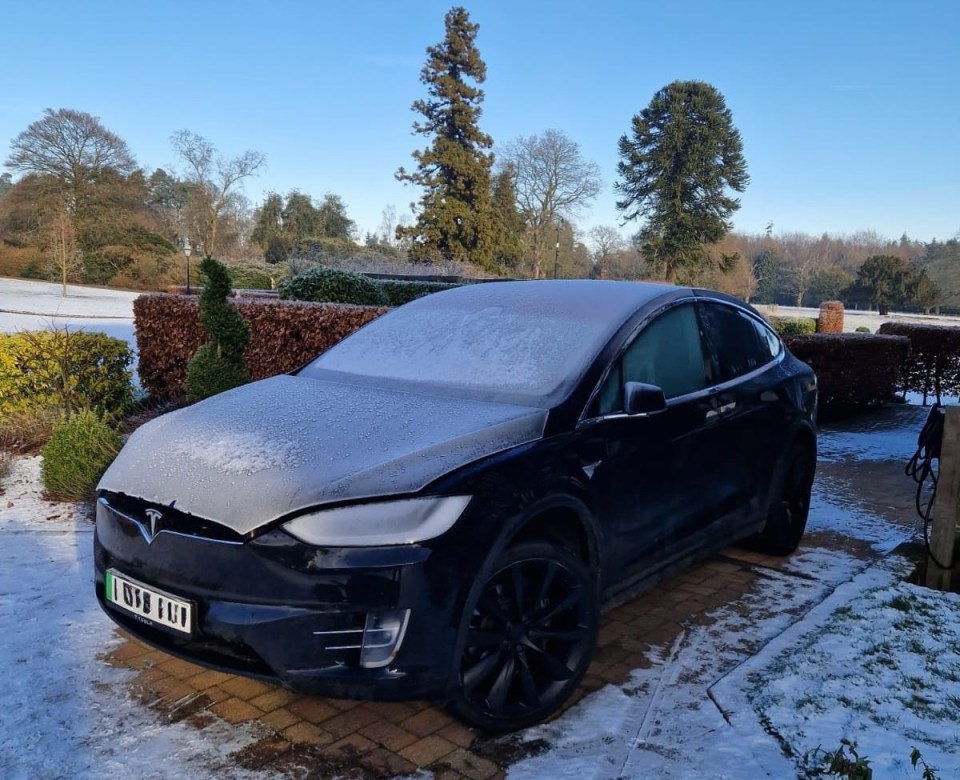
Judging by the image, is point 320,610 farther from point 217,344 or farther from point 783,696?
point 217,344

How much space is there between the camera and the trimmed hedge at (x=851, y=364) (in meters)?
10.6

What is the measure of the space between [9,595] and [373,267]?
35932 millimetres

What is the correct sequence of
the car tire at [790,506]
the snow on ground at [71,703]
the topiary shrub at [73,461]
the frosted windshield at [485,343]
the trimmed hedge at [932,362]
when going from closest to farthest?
the snow on ground at [71,703]
the frosted windshield at [485,343]
the car tire at [790,506]
the topiary shrub at [73,461]
the trimmed hedge at [932,362]

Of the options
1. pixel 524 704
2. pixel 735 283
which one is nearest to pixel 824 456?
pixel 524 704

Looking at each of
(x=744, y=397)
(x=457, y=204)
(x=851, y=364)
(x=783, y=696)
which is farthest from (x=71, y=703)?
(x=457, y=204)

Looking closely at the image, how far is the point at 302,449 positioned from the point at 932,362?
13472mm

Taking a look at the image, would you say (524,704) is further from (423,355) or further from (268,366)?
(268,366)

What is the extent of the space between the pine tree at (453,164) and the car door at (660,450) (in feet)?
146

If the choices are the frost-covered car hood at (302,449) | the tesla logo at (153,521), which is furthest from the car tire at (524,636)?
the tesla logo at (153,521)

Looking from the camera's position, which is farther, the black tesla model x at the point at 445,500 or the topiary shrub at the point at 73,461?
the topiary shrub at the point at 73,461

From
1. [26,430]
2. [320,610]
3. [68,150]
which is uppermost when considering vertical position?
[68,150]

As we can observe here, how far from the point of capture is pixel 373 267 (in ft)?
128

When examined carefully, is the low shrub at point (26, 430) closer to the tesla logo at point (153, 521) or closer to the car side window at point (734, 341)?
the tesla logo at point (153, 521)

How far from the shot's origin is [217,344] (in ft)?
24.3
